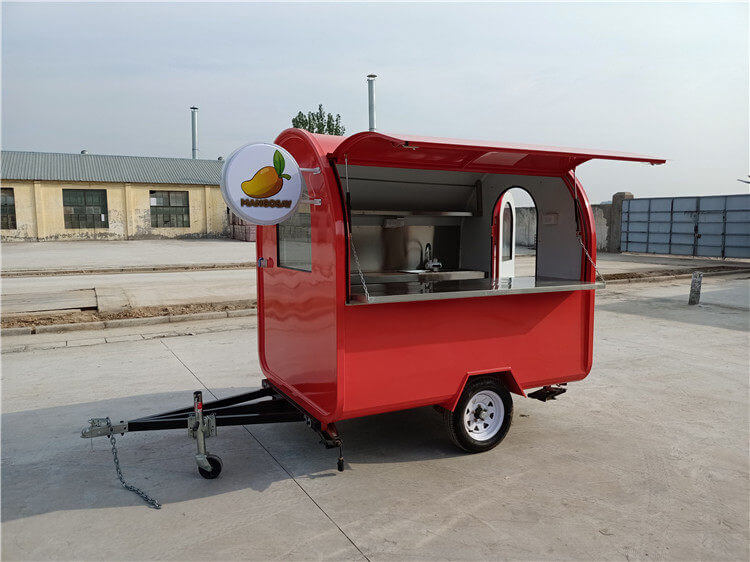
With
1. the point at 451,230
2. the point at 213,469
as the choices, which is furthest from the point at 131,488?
the point at 451,230

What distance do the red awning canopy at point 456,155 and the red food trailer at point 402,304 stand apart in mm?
15

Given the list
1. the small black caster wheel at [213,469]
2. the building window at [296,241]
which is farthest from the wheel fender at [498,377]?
the small black caster wheel at [213,469]

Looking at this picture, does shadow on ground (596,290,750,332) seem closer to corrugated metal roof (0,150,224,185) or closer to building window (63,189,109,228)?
corrugated metal roof (0,150,224,185)

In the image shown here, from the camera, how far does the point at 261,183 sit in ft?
12.9

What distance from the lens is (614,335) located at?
8.96 meters

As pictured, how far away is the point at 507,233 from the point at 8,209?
1409 inches

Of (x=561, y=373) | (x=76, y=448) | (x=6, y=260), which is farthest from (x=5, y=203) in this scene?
(x=561, y=373)

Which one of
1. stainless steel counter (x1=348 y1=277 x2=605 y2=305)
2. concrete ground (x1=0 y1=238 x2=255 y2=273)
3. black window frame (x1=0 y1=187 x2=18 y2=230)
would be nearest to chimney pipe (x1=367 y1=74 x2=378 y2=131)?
concrete ground (x1=0 y1=238 x2=255 y2=273)

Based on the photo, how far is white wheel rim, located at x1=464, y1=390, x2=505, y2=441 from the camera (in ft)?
14.9

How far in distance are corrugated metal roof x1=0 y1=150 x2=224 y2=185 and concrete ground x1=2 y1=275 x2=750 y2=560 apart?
1302 inches

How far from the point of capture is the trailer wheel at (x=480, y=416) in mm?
4430

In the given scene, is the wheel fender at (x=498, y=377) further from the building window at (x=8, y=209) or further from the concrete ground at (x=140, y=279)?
the building window at (x=8, y=209)

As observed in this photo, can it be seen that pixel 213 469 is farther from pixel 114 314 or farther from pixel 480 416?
Result: pixel 114 314

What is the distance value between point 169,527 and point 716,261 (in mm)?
24563
